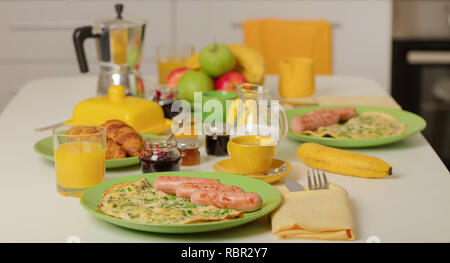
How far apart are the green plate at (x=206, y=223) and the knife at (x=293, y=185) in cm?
5

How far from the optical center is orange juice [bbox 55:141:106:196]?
1.08m

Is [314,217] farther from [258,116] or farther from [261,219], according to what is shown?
[258,116]

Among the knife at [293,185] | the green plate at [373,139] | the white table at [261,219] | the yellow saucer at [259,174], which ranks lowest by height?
the white table at [261,219]

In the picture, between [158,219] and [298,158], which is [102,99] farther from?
[158,219]

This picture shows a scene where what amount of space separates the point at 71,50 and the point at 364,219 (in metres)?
2.57

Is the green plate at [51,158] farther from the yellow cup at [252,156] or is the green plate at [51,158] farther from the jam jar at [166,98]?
the jam jar at [166,98]

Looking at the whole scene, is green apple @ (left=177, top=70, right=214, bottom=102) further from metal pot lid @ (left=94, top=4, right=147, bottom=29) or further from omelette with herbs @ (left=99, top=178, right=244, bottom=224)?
omelette with herbs @ (left=99, top=178, right=244, bottom=224)

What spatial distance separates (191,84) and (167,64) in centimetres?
32

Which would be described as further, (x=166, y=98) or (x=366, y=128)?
(x=166, y=98)

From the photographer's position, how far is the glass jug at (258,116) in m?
A: 1.31

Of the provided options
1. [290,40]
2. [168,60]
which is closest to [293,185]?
[168,60]

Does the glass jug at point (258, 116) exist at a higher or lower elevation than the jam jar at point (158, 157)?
higher

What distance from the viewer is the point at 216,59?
70.7 inches

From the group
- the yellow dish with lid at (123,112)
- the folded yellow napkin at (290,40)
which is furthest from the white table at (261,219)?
the folded yellow napkin at (290,40)
